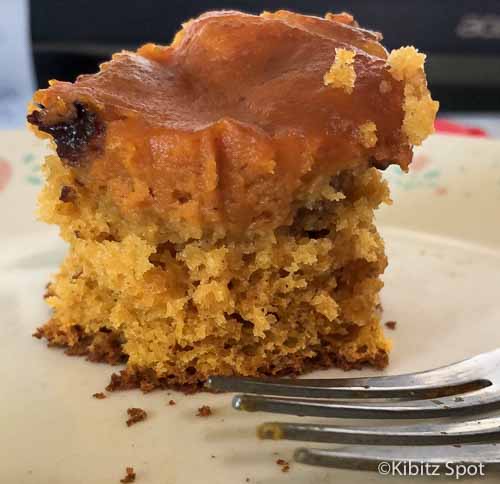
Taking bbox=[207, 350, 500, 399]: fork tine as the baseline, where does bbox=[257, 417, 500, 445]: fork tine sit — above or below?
below

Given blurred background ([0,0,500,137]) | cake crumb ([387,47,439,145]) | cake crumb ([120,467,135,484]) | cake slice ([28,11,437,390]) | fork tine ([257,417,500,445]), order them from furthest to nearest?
blurred background ([0,0,500,137]) < cake crumb ([387,47,439,145]) < cake slice ([28,11,437,390]) < cake crumb ([120,467,135,484]) < fork tine ([257,417,500,445])

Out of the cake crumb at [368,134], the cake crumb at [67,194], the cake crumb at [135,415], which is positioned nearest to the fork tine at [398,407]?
the cake crumb at [135,415]

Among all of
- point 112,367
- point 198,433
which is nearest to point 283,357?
point 198,433

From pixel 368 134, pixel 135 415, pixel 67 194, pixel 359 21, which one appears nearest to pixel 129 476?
pixel 135 415

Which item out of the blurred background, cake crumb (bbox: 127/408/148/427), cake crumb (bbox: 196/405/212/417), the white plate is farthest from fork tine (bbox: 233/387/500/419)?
the blurred background

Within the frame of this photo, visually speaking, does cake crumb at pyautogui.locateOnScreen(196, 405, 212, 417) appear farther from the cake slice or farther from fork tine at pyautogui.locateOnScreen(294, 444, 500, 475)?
fork tine at pyautogui.locateOnScreen(294, 444, 500, 475)

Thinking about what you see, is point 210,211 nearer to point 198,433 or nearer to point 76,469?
point 198,433

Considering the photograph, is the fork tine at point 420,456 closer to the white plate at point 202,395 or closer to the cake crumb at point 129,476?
the white plate at point 202,395
